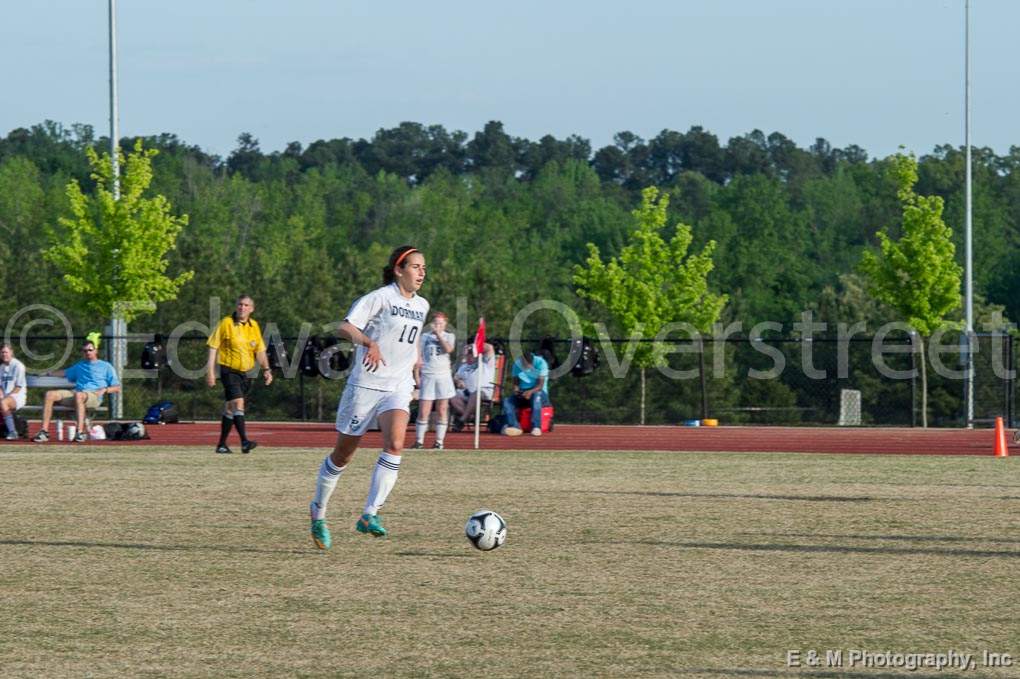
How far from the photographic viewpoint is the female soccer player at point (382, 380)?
10734 mm

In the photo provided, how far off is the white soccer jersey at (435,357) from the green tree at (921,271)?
1879 cm

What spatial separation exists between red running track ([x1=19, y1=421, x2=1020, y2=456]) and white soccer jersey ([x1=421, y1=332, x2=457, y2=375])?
5.30ft

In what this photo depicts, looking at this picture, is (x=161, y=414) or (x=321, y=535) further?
(x=161, y=414)

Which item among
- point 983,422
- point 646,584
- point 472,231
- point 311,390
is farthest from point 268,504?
point 472,231

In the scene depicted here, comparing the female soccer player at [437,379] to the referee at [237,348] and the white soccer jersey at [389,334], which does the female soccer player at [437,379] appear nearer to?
the referee at [237,348]

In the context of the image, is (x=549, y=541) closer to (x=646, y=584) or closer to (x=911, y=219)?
(x=646, y=584)

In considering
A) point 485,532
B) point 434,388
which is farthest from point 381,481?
point 434,388

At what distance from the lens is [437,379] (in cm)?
2259

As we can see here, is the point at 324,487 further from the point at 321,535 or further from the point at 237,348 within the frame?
the point at 237,348

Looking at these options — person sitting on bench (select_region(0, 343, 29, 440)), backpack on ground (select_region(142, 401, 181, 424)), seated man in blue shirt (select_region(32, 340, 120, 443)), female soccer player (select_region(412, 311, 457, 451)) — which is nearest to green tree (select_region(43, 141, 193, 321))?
backpack on ground (select_region(142, 401, 181, 424))

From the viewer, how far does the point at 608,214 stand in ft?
371

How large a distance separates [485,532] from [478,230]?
10314 centimetres

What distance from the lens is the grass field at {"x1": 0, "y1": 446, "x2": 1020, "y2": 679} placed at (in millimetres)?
6785

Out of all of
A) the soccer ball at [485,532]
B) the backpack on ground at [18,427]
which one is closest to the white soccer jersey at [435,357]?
the backpack on ground at [18,427]
